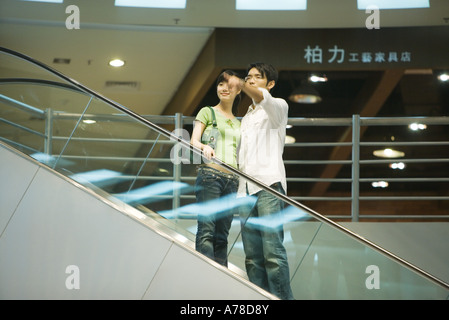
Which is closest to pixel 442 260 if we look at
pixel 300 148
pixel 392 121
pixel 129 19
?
pixel 392 121

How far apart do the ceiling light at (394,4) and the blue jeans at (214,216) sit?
4398mm

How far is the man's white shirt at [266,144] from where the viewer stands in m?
Result: 3.74

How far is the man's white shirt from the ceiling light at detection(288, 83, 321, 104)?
5.67 meters

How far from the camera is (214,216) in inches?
146

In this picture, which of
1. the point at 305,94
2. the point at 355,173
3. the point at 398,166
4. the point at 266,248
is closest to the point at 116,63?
the point at 305,94

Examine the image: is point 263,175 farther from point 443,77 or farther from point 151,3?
point 443,77

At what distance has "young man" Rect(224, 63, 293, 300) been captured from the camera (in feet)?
11.8

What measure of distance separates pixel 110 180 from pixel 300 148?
7212 millimetres

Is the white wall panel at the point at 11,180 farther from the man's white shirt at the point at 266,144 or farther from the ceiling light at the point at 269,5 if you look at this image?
the ceiling light at the point at 269,5

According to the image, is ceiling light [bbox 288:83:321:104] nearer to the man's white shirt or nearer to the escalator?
the escalator

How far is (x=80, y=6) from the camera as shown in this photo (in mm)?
7484

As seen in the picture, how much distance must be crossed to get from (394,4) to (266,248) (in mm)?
4770

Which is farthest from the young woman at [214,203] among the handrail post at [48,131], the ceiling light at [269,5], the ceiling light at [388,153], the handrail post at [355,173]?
the ceiling light at [388,153]
